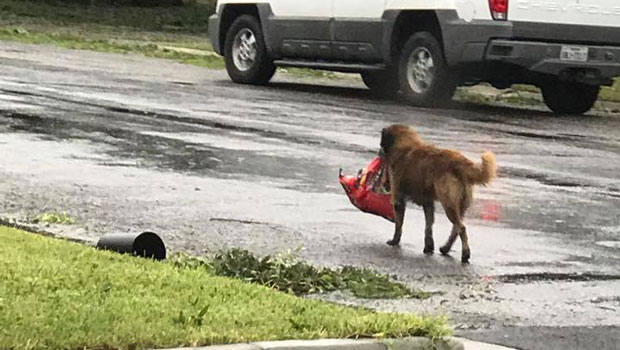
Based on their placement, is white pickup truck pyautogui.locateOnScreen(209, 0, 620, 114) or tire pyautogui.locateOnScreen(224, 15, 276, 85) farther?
tire pyautogui.locateOnScreen(224, 15, 276, 85)

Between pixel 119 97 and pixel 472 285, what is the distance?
30.5 feet

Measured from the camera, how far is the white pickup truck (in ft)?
49.0

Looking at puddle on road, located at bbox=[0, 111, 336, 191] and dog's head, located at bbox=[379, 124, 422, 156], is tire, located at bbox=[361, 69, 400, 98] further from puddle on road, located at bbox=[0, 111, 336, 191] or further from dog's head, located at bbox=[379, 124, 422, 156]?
dog's head, located at bbox=[379, 124, 422, 156]

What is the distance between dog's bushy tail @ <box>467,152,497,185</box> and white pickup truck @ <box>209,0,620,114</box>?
8.15 metres

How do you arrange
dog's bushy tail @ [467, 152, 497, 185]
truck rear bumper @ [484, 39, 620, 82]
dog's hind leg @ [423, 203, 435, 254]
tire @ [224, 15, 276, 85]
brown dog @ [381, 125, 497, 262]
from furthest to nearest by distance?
tire @ [224, 15, 276, 85] < truck rear bumper @ [484, 39, 620, 82] < dog's hind leg @ [423, 203, 435, 254] < brown dog @ [381, 125, 497, 262] < dog's bushy tail @ [467, 152, 497, 185]

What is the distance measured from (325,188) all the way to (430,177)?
89.8 inches

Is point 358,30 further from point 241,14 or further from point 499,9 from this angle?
point 241,14

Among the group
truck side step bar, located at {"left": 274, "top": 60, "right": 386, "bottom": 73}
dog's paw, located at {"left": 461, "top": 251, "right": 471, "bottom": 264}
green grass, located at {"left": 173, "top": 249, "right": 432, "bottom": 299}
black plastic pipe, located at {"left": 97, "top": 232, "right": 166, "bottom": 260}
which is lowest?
truck side step bar, located at {"left": 274, "top": 60, "right": 386, "bottom": 73}

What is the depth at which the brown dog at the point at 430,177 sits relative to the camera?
695cm

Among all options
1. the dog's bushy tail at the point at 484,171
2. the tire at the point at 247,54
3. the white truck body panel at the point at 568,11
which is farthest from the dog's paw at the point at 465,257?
the tire at the point at 247,54

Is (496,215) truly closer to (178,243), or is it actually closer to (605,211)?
(605,211)

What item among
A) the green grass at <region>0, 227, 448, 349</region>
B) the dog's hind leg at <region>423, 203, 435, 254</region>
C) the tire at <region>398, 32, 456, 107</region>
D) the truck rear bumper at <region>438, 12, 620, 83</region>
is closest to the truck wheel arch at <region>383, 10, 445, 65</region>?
the tire at <region>398, 32, 456, 107</region>

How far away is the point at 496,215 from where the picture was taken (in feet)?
28.2

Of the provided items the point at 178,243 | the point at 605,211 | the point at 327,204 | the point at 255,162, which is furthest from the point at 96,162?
the point at 605,211
